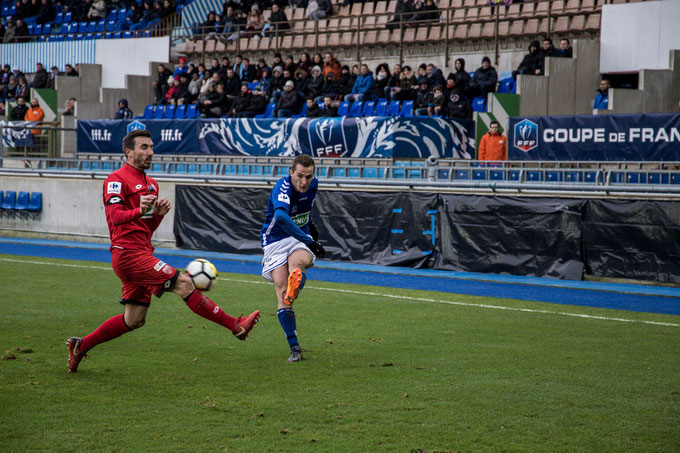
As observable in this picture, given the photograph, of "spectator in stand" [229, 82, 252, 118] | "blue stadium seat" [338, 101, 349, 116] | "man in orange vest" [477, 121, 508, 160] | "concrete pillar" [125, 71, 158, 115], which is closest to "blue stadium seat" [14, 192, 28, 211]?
"spectator in stand" [229, 82, 252, 118]

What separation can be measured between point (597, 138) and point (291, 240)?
1054 centimetres

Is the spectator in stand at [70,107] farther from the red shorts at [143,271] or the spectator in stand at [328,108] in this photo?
the red shorts at [143,271]

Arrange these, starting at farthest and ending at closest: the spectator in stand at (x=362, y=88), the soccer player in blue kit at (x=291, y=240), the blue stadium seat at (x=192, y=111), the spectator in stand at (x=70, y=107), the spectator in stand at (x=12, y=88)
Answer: the spectator in stand at (x=12, y=88), the spectator in stand at (x=70, y=107), the blue stadium seat at (x=192, y=111), the spectator in stand at (x=362, y=88), the soccer player in blue kit at (x=291, y=240)

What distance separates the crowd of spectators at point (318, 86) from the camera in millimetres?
21000

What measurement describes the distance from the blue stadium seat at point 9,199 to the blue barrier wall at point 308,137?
3.04 meters

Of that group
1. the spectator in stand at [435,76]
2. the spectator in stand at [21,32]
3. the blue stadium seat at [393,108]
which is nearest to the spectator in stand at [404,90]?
the blue stadium seat at [393,108]

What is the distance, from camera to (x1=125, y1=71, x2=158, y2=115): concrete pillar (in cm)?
3170

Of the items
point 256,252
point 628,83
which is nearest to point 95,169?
point 256,252

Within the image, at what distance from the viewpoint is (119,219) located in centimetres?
650

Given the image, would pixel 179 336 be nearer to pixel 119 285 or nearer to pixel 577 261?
pixel 119 285

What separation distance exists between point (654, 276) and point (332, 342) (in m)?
7.37

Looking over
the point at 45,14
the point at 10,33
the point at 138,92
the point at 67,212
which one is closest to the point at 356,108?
the point at 67,212

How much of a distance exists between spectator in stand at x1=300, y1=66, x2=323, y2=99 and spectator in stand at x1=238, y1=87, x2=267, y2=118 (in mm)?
1291

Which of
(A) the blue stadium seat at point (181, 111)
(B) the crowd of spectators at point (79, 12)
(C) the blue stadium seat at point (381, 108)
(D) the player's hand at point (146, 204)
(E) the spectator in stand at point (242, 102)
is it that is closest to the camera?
(D) the player's hand at point (146, 204)
